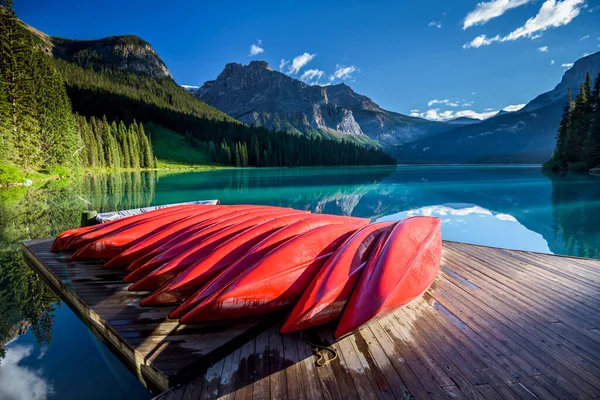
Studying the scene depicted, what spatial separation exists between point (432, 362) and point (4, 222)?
50.1 feet

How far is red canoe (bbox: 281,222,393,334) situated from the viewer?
303 cm

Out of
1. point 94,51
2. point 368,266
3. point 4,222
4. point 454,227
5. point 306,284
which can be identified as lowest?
point 454,227

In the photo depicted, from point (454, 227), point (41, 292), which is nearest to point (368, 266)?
point (41, 292)

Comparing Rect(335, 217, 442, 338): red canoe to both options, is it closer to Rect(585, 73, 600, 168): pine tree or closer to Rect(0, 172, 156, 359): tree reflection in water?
Rect(0, 172, 156, 359): tree reflection in water

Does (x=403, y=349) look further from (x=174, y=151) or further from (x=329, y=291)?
(x=174, y=151)

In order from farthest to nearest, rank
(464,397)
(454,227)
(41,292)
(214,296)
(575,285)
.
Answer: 1. (454,227)
2. (41,292)
3. (575,285)
4. (214,296)
5. (464,397)

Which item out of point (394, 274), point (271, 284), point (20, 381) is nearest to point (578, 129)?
point (394, 274)

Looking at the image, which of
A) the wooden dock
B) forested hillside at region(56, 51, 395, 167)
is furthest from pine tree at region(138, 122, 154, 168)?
the wooden dock

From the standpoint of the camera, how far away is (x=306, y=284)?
3.63m

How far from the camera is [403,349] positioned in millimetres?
2979

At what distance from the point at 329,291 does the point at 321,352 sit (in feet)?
2.06

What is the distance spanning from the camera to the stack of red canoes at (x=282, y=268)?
319cm

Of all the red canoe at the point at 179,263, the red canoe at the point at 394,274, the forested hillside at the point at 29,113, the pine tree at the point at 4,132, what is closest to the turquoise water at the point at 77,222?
the red canoe at the point at 179,263

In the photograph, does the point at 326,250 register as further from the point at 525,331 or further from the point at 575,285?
the point at 575,285
